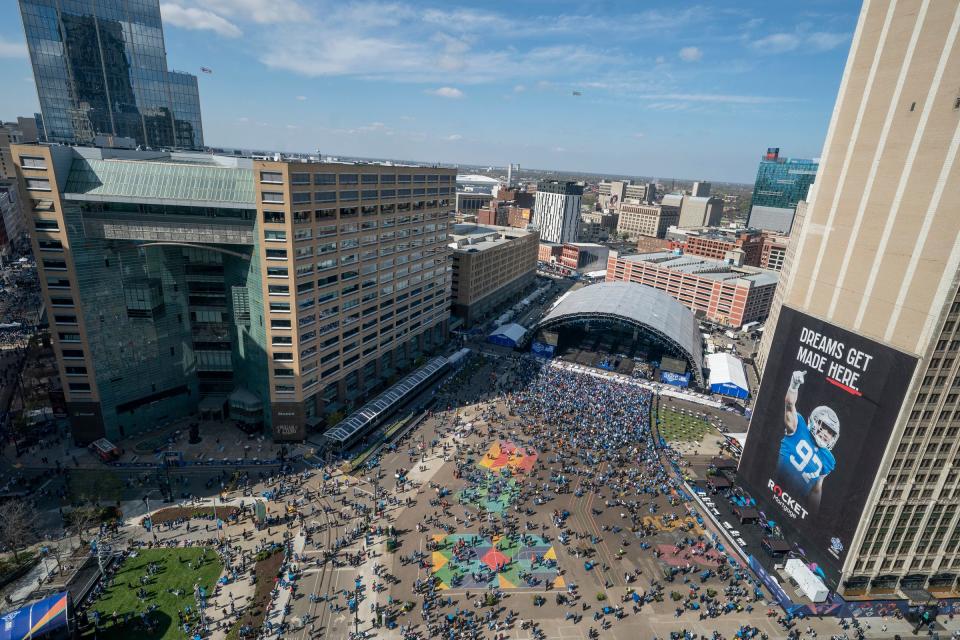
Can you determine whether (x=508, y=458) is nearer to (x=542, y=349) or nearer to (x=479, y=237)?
(x=542, y=349)

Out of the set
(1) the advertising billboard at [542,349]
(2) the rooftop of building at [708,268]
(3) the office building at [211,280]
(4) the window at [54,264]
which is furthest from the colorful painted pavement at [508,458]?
(2) the rooftop of building at [708,268]

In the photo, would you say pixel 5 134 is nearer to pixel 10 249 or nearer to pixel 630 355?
pixel 10 249

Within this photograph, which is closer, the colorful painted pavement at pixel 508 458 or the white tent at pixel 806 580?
the white tent at pixel 806 580

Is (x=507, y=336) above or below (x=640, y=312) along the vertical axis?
below

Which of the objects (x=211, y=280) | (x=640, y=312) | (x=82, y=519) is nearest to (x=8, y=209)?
(x=211, y=280)

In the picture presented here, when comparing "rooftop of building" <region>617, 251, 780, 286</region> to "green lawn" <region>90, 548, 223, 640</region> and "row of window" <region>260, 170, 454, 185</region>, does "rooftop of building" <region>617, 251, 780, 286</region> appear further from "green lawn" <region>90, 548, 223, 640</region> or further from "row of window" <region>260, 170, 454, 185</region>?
"green lawn" <region>90, 548, 223, 640</region>

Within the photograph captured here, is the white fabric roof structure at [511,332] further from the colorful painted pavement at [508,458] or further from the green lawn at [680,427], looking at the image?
the colorful painted pavement at [508,458]
